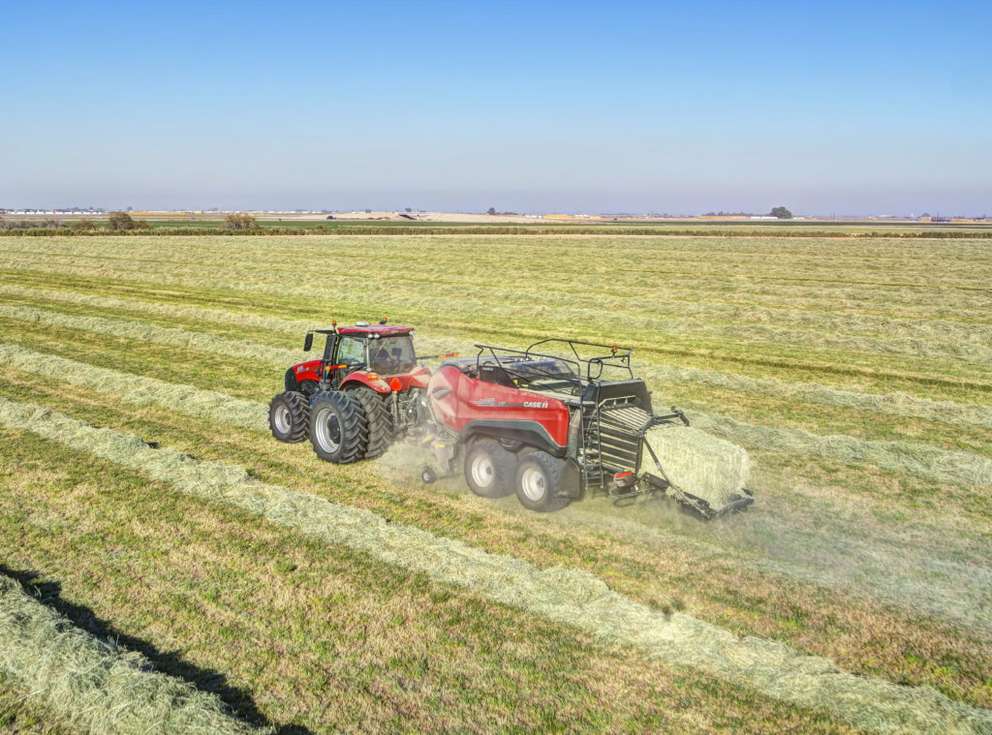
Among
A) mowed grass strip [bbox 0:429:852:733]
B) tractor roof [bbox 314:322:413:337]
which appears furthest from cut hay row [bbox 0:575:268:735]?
tractor roof [bbox 314:322:413:337]

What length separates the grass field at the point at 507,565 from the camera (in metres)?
5.79

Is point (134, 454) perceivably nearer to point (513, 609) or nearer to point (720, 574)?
point (513, 609)

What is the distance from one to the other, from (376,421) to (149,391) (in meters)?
6.63

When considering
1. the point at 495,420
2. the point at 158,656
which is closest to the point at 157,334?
the point at 495,420

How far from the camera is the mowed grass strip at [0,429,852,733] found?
18.3 feet

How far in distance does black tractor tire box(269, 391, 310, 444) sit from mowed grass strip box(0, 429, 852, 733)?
2.70m

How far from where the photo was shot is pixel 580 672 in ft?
19.9

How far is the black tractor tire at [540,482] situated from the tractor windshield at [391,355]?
9.92 feet

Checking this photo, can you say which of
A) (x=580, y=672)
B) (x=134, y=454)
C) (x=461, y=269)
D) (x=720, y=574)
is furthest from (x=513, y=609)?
(x=461, y=269)

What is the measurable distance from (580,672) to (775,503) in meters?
4.89

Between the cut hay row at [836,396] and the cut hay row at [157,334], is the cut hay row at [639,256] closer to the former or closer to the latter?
the cut hay row at [157,334]

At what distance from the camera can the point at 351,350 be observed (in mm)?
11617

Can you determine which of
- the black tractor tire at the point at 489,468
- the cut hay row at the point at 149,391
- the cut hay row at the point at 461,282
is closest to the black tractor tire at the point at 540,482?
the black tractor tire at the point at 489,468

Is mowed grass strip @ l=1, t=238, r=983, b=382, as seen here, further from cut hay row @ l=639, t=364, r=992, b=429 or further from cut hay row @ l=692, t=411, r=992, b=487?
cut hay row @ l=692, t=411, r=992, b=487
